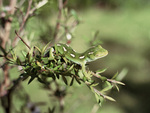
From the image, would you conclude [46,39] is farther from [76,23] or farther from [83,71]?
[83,71]

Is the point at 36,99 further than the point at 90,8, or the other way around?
the point at 90,8

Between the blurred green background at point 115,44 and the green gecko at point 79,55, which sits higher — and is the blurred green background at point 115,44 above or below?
below

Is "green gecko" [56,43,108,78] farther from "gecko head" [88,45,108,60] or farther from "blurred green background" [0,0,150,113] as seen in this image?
"blurred green background" [0,0,150,113]

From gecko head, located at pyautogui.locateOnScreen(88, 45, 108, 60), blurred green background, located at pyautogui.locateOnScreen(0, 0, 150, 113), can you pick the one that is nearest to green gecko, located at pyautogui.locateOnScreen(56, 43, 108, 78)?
gecko head, located at pyautogui.locateOnScreen(88, 45, 108, 60)

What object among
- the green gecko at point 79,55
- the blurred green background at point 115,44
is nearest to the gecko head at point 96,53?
the green gecko at point 79,55

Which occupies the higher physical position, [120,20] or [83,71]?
[83,71]

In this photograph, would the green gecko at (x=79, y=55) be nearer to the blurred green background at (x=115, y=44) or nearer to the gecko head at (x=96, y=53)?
the gecko head at (x=96, y=53)

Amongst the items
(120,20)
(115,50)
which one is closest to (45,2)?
(115,50)

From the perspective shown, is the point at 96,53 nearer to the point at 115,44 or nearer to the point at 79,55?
the point at 79,55
